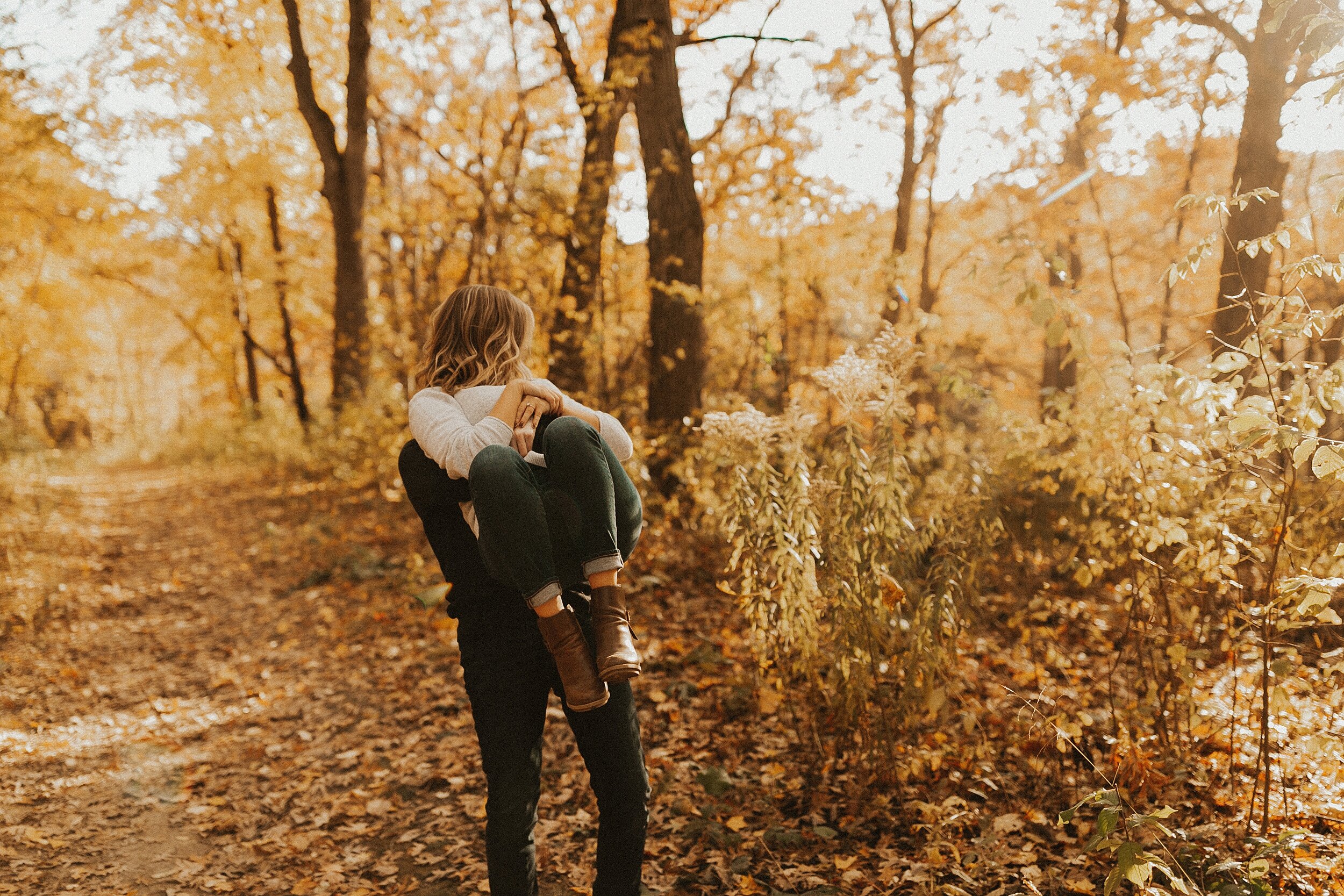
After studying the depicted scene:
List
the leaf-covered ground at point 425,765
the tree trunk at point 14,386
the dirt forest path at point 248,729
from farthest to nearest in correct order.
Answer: the tree trunk at point 14,386 < the dirt forest path at point 248,729 < the leaf-covered ground at point 425,765

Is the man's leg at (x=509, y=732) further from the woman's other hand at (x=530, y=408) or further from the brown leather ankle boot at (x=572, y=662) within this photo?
the woman's other hand at (x=530, y=408)

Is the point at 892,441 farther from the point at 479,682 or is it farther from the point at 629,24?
the point at 629,24

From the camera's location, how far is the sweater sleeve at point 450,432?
2.02m

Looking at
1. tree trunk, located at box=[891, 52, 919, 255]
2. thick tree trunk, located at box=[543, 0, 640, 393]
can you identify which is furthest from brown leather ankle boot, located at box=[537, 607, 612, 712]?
tree trunk, located at box=[891, 52, 919, 255]

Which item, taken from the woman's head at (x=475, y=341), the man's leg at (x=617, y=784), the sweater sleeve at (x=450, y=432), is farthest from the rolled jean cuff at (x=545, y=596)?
the woman's head at (x=475, y=341)

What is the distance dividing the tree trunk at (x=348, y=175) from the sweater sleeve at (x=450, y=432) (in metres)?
7.33

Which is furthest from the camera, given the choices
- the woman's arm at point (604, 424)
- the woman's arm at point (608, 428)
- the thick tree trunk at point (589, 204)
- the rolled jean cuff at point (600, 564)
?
the thick tree trunk at point (589, 204)

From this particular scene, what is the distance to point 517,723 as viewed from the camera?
2072 millimetres

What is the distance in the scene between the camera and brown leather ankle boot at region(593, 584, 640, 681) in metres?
1.99

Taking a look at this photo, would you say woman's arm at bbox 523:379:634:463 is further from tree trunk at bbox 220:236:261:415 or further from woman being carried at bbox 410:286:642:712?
tree trunk at bbox 220:236:261:415

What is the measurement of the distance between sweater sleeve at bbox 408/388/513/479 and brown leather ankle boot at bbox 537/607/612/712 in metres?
0.49

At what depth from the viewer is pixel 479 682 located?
2066mm

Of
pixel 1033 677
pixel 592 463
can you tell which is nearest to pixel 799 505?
pixel 592 463

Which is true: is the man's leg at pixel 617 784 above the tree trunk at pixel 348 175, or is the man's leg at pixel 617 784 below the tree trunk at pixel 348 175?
below
